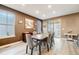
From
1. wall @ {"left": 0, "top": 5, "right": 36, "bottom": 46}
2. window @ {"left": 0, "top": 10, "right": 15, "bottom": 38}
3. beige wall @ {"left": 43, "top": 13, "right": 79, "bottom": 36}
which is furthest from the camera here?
wall @ {"left": 0, "top": 5, "right": 36, "bottom": 46}

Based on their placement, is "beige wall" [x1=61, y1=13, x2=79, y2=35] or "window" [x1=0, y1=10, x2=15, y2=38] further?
"window" [x1=0, y1=10, x2=15, y2=38]

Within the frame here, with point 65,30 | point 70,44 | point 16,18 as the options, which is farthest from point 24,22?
point 70,44

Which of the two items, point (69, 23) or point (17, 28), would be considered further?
point (17, 28)

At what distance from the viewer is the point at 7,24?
182 inches

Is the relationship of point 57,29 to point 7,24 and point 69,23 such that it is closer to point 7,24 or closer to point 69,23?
point 69,23

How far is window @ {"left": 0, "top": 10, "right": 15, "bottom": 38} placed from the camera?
14.1 ft

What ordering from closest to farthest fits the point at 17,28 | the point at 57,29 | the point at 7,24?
the point at 57,29 < the point at 7,24 < the point at 17,28

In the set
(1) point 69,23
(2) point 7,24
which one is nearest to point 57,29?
(1) point 69,23

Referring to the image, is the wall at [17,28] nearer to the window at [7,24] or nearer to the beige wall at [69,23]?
the window at [7,24]

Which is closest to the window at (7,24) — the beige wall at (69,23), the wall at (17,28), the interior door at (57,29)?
the wall at (17,28)

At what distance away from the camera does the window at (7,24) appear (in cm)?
429

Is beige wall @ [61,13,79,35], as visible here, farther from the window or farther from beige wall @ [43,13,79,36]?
the window

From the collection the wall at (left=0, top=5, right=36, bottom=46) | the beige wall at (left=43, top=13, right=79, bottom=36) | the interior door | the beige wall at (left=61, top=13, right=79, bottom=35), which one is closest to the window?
the wall at (left=0, top=5, right=36, bottom=46)
